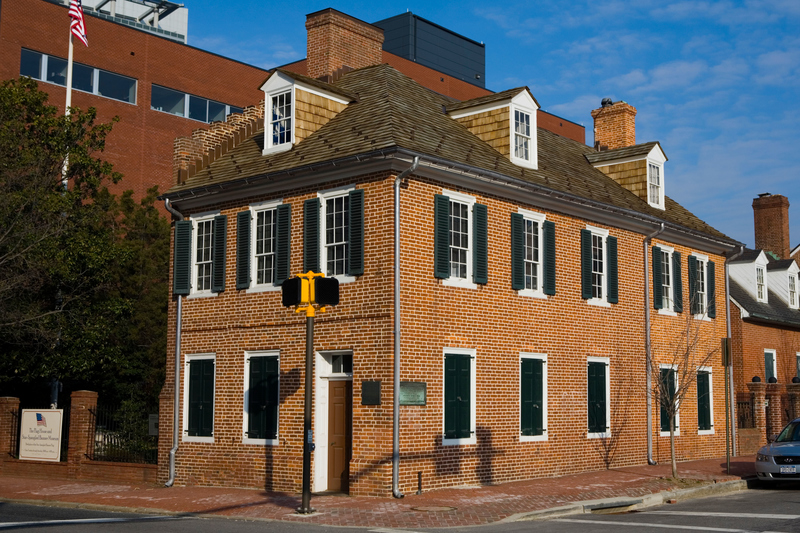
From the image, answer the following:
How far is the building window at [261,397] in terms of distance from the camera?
18.9m

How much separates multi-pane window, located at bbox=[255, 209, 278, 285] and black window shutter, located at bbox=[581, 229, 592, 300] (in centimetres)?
752

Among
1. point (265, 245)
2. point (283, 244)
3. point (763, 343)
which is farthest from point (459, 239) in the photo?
point (763, 343)

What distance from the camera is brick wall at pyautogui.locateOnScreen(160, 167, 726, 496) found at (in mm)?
17250

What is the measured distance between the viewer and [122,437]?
870 inches

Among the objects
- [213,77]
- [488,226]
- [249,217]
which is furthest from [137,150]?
[488,226]

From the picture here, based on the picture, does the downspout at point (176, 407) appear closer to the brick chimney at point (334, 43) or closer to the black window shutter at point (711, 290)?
the brick chimney at point (334, 43)

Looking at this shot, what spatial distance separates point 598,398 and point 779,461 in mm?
4570

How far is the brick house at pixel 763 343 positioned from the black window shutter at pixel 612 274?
7.74 meters

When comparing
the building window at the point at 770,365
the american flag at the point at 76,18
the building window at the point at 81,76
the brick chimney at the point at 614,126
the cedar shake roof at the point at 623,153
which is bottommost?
the building window at the point at 770,365

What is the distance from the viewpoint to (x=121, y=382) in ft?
95.8

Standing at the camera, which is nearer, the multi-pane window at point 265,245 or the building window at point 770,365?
the multi-pane window at point 265,245

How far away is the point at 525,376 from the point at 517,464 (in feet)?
6.27

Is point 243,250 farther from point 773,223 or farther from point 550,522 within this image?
point 773,223

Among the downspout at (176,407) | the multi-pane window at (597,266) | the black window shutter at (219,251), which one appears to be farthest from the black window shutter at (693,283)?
the downspout at (176,407)
